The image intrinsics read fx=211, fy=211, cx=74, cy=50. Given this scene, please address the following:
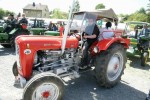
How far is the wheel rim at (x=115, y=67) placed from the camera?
18.4ft

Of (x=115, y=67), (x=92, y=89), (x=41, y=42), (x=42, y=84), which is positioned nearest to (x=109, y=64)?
(x=115, y=67)

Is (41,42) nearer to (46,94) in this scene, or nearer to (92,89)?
(46,94)

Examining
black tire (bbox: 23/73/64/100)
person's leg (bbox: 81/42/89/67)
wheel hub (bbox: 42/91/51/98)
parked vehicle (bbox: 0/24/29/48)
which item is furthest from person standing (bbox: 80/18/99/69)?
parked vehicle (bbox: 0/24/29/48)

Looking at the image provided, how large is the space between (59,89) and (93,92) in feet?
4.15

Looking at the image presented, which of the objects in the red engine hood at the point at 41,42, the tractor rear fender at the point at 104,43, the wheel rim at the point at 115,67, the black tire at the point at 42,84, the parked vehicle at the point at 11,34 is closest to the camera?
the black tire at the point at 42,84

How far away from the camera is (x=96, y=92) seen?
524 cm

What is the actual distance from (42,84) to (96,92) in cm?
171

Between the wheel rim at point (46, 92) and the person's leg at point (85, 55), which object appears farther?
the person's leg at point (85, 55)

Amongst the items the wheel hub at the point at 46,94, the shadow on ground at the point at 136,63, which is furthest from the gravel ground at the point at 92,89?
the shadow on ground at the point at 136,63

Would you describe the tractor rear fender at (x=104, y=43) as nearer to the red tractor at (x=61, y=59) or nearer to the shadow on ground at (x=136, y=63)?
the red tractor at (x=61, y=59)

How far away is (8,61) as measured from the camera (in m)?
7.95

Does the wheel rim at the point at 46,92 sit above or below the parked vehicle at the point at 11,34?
below

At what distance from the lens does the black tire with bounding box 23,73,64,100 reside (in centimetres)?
391

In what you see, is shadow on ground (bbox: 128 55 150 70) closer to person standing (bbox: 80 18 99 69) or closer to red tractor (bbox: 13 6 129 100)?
red tractor (bbox: 13 6 129 100)
